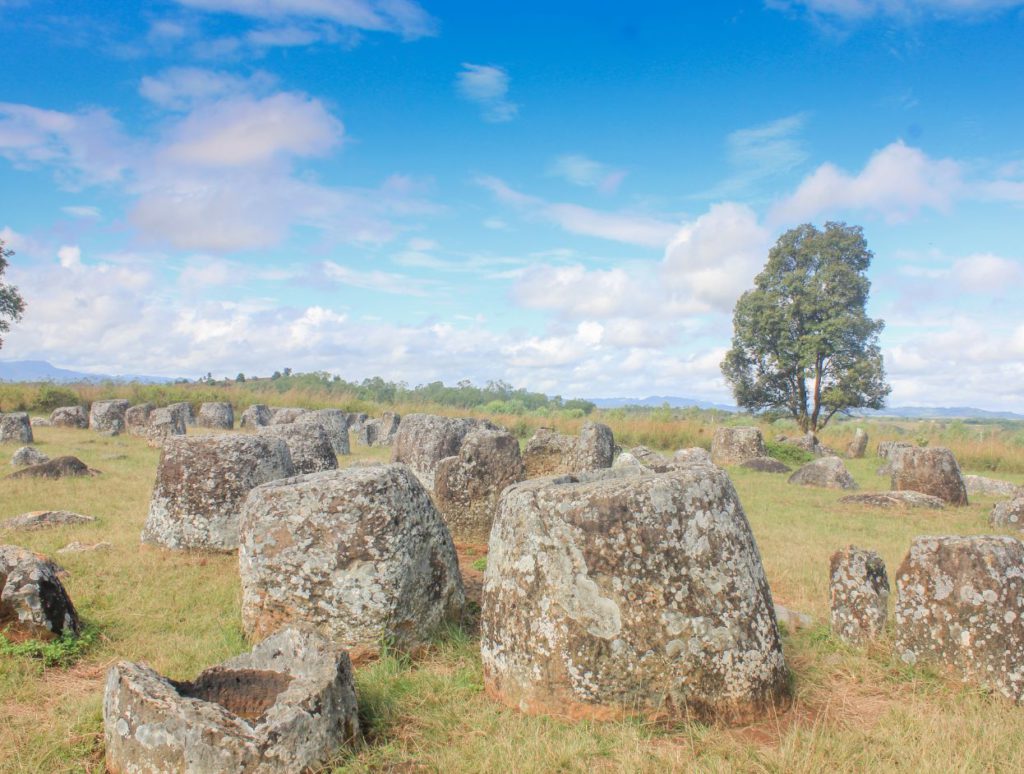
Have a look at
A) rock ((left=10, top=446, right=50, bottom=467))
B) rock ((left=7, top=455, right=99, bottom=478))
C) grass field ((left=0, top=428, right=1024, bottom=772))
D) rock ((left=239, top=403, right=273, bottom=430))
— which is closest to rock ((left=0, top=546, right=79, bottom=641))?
grass field ((left=0, top=428, right=1024, bottom=772))

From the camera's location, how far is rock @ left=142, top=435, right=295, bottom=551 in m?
8.69

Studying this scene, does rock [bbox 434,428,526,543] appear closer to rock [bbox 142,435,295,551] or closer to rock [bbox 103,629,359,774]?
rock [bbox 142,435,295,551]

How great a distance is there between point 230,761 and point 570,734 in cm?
175

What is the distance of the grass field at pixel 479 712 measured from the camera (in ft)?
12.5

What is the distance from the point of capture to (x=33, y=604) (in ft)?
18.5

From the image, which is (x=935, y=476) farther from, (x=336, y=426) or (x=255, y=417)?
(x=255, y=417)

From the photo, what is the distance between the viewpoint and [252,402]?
35.7 m

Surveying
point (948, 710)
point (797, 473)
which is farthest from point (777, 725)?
point (797, 473)

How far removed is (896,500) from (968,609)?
35.4ft

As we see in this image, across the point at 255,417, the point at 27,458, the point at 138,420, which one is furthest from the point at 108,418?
the point at 27,458

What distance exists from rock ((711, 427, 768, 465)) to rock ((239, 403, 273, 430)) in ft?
61.9

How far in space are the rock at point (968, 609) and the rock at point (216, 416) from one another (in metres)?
28.5

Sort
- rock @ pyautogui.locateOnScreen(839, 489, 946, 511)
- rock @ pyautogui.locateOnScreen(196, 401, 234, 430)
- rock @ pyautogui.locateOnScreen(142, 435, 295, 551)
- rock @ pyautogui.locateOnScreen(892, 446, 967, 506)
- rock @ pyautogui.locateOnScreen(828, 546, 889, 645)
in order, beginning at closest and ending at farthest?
rock @ pyautogui.locateOnScreen(828, 546, 889, 645), rock @ pyautogui.locateOnScreen(142, 435, 295, 551), rock @ pyautogui.locateOnScreen(839, 489, 946, 511), rock @ pyautogui.locateOnScreen(892, 446, 967, 506), rock @ pyautogui.locateOnScreen(196, 401, 234, 430)

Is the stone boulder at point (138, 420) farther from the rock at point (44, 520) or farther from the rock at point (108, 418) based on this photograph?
the rock at point (44, 520)
